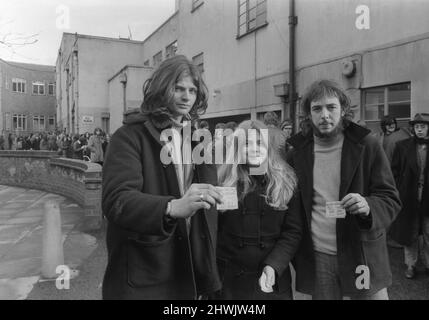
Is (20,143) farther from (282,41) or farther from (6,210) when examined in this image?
(282,41)

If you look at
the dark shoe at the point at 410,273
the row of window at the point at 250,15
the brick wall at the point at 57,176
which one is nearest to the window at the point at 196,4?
the row of window at the point at 250,15

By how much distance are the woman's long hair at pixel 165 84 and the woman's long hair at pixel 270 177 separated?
59 cm

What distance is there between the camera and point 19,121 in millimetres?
45125

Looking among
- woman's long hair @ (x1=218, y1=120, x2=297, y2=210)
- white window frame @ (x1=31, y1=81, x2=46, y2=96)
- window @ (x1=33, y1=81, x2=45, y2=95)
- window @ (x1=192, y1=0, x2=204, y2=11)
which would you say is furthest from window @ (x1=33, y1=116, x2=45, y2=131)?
woman's long hair @ (x1=218, y1=120, x2=297, y2=210)

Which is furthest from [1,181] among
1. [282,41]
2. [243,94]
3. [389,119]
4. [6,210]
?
[389,119]

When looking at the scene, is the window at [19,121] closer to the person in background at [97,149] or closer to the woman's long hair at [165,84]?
the person in background at [97,149]

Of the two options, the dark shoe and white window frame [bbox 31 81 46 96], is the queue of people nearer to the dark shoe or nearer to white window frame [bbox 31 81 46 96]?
the dark shoe

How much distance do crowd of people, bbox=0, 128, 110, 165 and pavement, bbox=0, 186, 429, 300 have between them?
2432mm

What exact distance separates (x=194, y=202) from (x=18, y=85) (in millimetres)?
48959

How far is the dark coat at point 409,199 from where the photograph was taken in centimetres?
481

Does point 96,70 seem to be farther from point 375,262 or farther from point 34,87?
point 375,262
